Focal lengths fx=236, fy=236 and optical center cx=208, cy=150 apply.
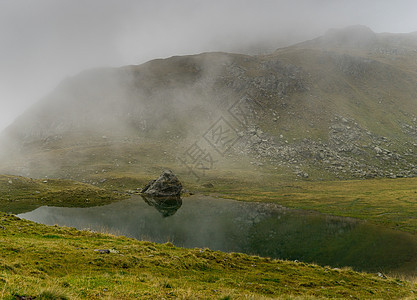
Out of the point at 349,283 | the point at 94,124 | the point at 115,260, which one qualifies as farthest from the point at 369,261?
the point at 94,124

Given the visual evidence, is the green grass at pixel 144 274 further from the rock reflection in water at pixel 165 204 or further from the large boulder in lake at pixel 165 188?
the large boulder in lake at pixel 165 188

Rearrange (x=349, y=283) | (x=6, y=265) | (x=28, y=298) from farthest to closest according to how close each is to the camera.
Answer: (x=349, y=283), (x=6, y=265), (x=28, y=298)

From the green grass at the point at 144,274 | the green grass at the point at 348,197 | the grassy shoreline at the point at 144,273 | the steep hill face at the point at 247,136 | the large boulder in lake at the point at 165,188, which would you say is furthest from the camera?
the steep hill face at the point at 247,136

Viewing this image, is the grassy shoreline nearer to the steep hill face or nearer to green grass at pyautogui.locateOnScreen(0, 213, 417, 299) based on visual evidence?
green grass at pyautogui.locateOnScreen(0, 213, 417, 299)

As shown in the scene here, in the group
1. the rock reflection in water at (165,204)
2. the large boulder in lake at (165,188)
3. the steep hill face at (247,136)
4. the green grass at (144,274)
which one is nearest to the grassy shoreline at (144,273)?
the green grass at (144,274)

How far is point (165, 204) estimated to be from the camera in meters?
77.3

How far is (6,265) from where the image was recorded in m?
13.3

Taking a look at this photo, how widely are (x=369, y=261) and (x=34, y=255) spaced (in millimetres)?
45923

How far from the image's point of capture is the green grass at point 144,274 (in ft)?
39.0

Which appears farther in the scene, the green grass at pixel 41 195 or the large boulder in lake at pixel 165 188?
the large boulder in lake at pixel 165 188

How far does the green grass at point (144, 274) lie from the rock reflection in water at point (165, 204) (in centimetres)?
3899

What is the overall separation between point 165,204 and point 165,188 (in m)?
11.6

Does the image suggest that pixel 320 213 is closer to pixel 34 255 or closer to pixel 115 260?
pixel 115 260

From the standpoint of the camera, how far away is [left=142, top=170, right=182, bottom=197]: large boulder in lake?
87.3 meters
